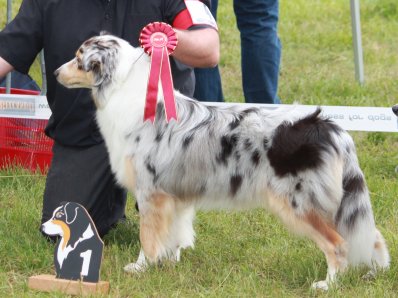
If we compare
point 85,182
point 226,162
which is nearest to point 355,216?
point 226,162

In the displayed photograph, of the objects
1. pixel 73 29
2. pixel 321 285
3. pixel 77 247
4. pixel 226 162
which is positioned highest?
pixel 73 29

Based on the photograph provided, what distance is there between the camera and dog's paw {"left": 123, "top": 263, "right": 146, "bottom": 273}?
3707 millimetres

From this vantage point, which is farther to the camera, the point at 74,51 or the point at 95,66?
the point at 74,51

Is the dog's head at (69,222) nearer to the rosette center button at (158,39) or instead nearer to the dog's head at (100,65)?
the dog's head at (100,65)

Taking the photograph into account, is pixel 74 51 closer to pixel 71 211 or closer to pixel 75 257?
pixel 71 211

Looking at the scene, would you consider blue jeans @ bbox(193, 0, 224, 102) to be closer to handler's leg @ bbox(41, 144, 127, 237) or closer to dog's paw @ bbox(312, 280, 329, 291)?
handler's leg @ bbox(41, 144, 127, 237)

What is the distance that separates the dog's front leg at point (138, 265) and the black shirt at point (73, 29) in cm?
85

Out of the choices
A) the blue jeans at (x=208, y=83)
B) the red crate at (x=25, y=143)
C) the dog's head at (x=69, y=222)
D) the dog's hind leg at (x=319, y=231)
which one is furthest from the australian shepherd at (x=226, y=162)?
the blue jeans at (x=208, y=83)

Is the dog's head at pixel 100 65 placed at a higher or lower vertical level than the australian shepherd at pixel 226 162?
higher

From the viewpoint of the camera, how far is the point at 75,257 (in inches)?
133

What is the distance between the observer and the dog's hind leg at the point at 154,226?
3.66 metres

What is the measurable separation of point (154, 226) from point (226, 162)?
442mm

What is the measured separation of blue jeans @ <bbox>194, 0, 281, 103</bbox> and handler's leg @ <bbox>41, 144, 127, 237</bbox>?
6.09 feet

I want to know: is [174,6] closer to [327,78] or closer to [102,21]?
[102,21]
